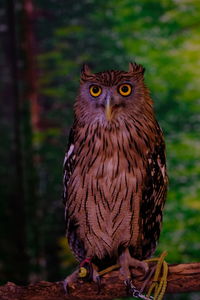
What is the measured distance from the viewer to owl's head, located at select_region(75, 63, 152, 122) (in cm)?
165

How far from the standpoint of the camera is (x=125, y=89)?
5.53 ft

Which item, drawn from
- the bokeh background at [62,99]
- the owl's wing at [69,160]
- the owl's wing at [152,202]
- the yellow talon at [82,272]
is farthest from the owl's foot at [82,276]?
the bokeh background at [62,99]

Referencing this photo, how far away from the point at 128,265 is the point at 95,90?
64 cm

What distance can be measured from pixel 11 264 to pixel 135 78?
2.09m

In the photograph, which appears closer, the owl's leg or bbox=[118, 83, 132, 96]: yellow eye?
the owl's leg

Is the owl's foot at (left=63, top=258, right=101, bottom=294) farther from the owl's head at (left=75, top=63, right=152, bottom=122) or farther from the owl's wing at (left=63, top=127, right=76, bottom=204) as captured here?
the owl's head at (left=75, top=63, right=152, bottom=122)

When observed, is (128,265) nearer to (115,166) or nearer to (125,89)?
(115,166)

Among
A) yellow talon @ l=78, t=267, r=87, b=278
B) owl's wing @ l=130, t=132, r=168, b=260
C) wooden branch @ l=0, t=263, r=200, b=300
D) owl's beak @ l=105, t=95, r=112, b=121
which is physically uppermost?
owl's beak @ l=105, t=95, r=112, b=121

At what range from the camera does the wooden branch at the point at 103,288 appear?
153cm

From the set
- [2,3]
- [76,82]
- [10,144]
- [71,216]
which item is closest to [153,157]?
[71,216]

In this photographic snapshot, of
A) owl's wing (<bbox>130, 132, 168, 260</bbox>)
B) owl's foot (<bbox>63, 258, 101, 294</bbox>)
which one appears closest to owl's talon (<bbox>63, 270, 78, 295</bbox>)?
owl's foot (<bbox>63, 258, 101, 294</bbox>)

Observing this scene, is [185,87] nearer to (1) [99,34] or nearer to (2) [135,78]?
(1) [99,34]

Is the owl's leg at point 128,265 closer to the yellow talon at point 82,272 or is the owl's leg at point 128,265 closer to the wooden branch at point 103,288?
the wooden branch at point 103,288

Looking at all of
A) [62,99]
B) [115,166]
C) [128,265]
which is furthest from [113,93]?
[62,99]
